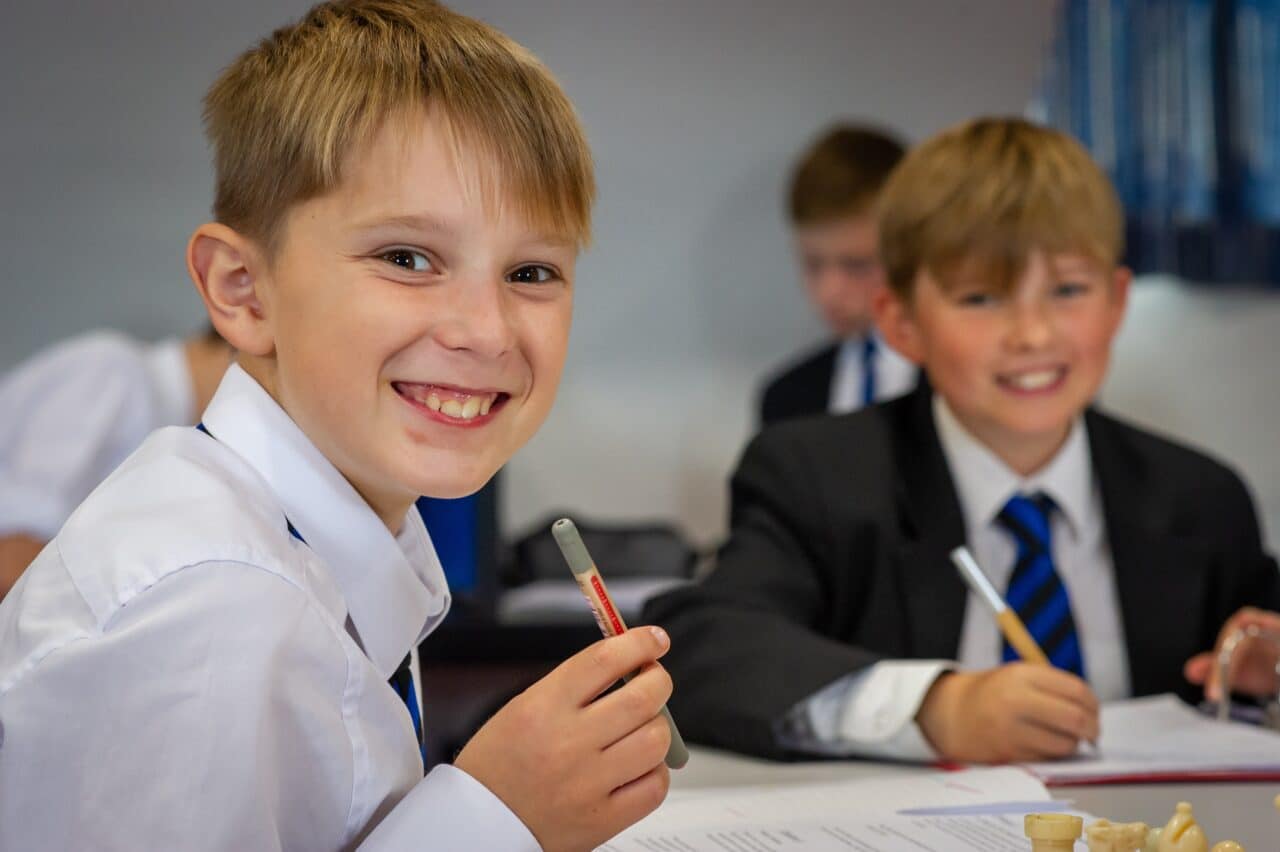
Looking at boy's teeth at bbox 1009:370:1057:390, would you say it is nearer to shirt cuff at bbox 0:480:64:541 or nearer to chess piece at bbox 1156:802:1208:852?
chess piece at bbox 1156:802:1208:852

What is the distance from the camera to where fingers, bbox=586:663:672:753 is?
75 centimetres

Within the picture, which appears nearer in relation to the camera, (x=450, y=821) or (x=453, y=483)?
(x=450, y=821)

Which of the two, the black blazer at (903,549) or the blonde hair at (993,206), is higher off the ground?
the blonde hair at (993,206)

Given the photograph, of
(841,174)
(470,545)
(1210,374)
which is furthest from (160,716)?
(1210,374)

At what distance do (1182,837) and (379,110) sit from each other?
56 centimetres

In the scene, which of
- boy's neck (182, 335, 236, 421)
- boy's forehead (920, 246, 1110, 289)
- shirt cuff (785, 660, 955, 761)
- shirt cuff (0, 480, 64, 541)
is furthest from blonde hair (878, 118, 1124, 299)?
shirt cuff (0, 480, 64, 541)

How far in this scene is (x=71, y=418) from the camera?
254 cm

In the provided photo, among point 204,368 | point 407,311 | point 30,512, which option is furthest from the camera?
point 204,368

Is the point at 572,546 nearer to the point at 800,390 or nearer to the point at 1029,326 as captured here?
the point at 1029,326

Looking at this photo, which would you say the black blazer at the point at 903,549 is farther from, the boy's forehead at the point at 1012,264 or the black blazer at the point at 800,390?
the black blazer at the point at 800,390

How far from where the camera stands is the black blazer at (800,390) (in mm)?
2906

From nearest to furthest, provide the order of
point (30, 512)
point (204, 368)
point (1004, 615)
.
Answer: point (1004, 615) < point (30, 512) < point (204, 368)

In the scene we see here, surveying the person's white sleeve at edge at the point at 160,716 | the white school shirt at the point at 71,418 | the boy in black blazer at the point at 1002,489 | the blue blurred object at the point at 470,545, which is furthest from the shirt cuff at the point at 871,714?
the white school shirt at the point at 71,418

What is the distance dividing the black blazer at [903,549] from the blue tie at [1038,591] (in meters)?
0.06
